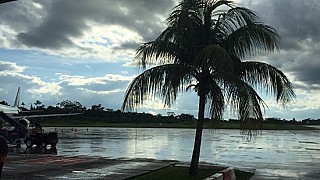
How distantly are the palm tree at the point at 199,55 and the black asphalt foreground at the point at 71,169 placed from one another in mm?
2919

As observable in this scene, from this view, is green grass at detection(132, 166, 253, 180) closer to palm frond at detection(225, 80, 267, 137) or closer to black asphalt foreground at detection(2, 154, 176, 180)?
black asphalt foreground at detection(2, 154, 176, 180)

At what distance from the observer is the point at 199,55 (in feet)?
43.1

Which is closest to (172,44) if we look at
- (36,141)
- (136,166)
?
(136,166)

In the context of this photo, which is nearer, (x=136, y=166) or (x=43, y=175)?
(x=43, y=175)

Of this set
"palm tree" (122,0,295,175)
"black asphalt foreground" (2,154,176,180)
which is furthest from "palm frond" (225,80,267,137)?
"black asphalt foreground" (2,154,176,180)

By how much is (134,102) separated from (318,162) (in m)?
12.4

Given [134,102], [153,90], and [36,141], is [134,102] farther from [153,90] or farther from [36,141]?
[36,141]

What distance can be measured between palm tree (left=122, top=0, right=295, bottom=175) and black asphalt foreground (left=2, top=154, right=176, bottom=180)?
115 inches

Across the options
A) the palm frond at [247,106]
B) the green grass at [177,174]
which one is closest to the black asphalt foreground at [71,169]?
the green grass at [177,174]

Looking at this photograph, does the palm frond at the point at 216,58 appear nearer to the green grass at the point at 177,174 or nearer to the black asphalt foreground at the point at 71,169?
the green grass at the point at 177,174

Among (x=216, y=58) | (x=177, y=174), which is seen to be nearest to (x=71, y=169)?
(x=177, y=174)

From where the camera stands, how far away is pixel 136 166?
1772 cm

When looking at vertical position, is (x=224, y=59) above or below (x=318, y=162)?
above

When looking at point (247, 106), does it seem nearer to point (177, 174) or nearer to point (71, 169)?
point (177, 174)
